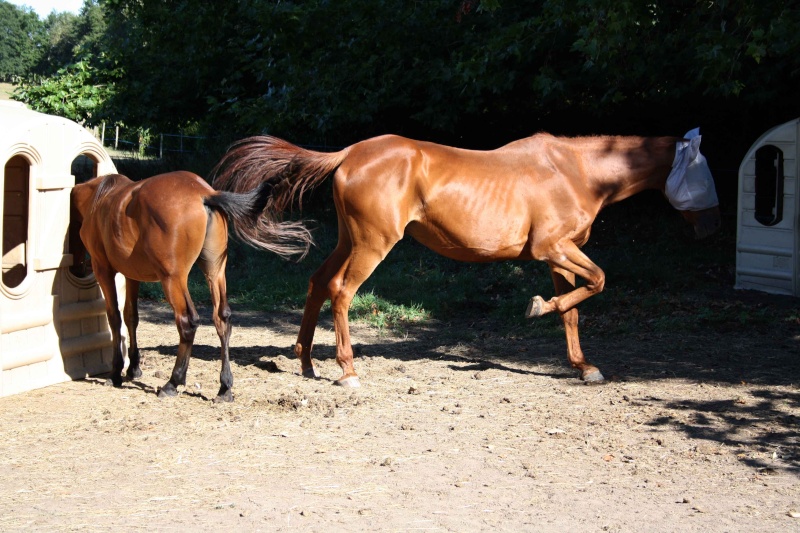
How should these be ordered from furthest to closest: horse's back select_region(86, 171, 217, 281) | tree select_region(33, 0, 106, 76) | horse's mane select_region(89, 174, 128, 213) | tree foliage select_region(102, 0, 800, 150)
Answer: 1. tree select_region(33, 0, 106, 76)
2. tree foliage select_region(102, 0, 800, 150)
3. horse's mane select_region(89, 174, 128, 213)
4. horse's back select_region(86, 171, 217, 281)

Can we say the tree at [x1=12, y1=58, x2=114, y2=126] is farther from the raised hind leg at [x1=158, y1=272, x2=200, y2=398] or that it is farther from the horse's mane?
the raised hind leg at [x1=158, y1=272, x2=200, y2=398]

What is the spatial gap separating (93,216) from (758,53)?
5735 millimetres

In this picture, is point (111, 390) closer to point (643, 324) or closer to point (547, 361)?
point (547, 361)

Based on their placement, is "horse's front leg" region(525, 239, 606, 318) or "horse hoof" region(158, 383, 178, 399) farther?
"horse's front leg" region(525, 239, 606, 318)

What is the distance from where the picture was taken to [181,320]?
19.9 ft

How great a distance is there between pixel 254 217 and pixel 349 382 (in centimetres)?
143

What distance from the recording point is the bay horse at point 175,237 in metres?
5.93

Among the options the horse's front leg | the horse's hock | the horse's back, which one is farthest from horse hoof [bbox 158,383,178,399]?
the horse's front leg

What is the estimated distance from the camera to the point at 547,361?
24.1 feet

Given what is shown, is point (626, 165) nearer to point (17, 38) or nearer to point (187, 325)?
point (187, 325)

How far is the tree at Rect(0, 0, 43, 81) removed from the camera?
86675 millimetres

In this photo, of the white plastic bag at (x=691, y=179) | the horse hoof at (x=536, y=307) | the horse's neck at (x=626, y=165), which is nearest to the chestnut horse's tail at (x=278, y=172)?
the horse hoof at (x=536, y=307)

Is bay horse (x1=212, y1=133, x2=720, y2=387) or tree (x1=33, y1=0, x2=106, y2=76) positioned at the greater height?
tree (x1=33, y1=0, x2=106, y2=76)

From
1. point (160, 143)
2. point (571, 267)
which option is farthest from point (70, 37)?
point (571, 267)
